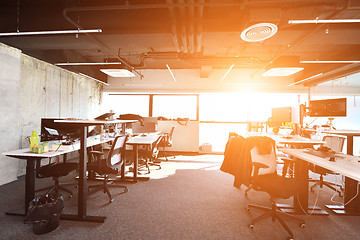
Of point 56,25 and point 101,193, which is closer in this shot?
point 101,193

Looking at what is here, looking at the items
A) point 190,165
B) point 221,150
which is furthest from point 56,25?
point 221,150

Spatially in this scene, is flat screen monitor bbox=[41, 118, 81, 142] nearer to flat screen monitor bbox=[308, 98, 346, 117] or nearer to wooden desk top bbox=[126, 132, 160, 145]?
wooden desk top bbox=[126, 132, 160, 145]

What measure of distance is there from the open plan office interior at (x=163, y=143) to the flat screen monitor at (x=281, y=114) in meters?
0.02

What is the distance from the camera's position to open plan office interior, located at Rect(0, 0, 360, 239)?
2277 mm

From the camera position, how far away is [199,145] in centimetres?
717

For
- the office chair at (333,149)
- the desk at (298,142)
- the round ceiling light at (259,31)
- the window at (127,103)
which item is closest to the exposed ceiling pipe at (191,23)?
the round ceiling light at (259,31)

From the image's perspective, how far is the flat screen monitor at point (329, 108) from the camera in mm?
4076

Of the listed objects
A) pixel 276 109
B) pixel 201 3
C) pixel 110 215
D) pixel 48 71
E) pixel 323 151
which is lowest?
pixel 110 215

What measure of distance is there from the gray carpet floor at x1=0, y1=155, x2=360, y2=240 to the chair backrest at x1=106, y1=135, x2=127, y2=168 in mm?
612

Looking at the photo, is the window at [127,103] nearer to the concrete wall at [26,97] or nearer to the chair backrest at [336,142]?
the concrete wall at [26,97]

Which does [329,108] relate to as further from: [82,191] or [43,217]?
[43,217]

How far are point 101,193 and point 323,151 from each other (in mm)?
3506

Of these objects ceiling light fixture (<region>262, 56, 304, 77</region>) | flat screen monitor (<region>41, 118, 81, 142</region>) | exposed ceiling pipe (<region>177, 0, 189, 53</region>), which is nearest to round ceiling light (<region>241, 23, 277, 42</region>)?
exposed ceiling pipe (<region>177, 0, 189, 53</region>)

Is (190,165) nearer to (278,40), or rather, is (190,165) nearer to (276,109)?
(276,109)
